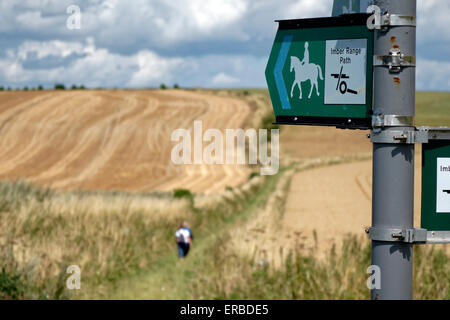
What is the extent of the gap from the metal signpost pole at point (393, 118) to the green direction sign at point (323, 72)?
95mm

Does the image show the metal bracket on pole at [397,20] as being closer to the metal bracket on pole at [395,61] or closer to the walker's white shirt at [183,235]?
the metal bracket on pole at [395,61]

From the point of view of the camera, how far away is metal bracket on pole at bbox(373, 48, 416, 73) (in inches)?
104

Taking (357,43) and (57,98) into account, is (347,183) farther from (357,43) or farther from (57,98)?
(57,98)

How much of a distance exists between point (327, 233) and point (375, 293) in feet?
57.2

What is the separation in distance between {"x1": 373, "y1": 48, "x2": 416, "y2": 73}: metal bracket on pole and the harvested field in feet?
111

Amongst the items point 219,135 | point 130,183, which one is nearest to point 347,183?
point 130,183

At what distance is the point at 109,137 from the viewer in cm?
5772

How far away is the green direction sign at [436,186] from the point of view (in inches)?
113

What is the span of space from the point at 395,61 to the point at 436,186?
1.92 feet

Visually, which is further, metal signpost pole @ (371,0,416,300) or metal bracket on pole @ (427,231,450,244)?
metal bracket on pole @ (427,231,450,244)

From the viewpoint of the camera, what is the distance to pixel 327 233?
2005cm

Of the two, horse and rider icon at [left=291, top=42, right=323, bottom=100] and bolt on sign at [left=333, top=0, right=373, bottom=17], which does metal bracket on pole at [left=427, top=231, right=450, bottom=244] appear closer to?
horse and rider icon at [left=291, top=42, right=323, bottom=100]

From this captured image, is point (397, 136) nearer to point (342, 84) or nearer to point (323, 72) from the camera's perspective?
point (342, 84)

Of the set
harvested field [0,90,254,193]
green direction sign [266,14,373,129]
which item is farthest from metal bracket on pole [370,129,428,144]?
harvested field [0,90,254,193]
